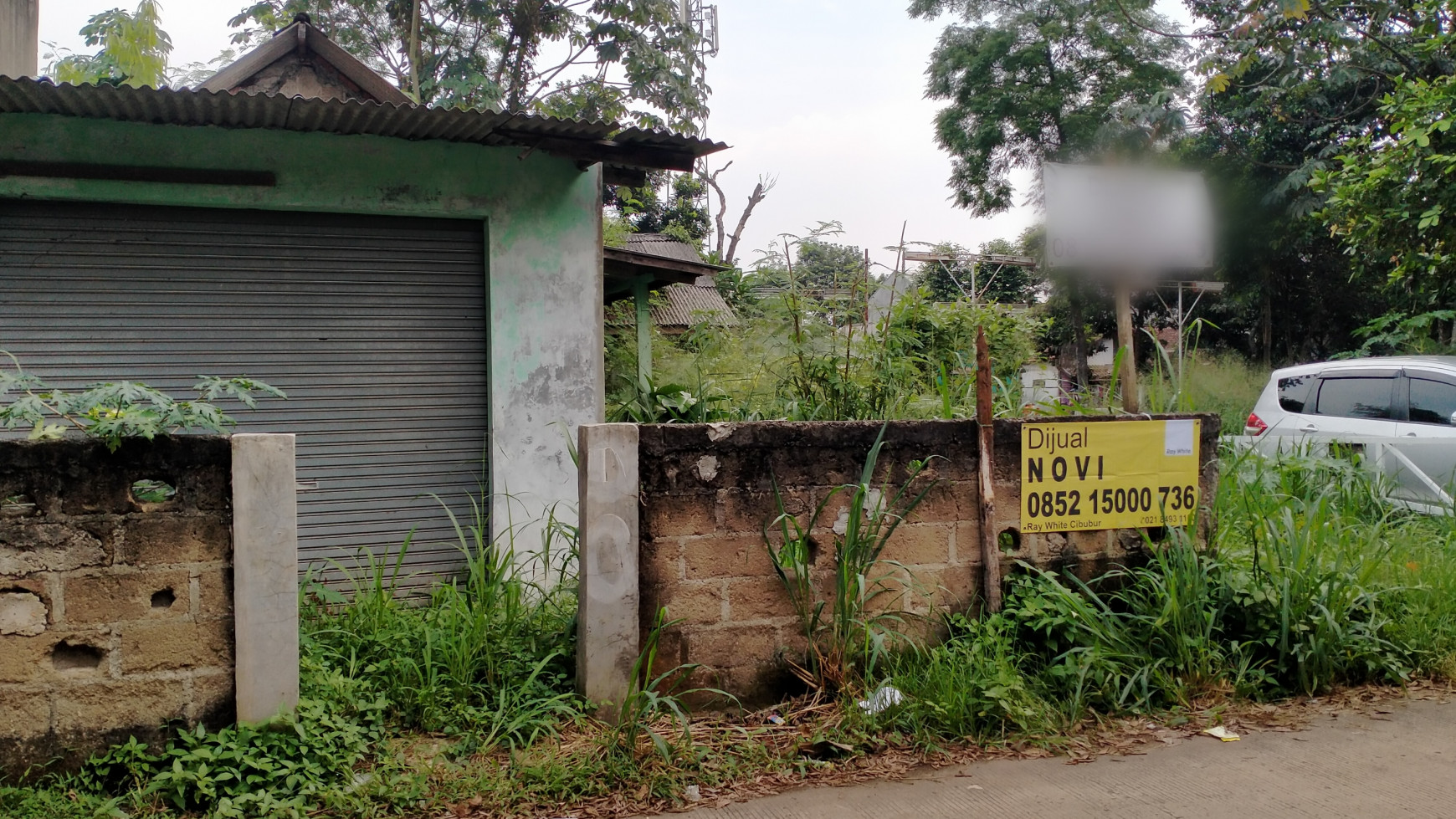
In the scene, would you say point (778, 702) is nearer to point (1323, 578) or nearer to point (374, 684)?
point (374, 684)

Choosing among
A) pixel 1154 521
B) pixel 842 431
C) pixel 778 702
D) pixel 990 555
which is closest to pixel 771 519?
pixel 842 431

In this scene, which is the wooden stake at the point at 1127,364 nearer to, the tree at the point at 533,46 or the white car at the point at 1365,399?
the white car at the point at 1365,399

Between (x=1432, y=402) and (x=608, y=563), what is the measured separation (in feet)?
23.5

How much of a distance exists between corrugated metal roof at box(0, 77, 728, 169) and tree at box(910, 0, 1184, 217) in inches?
675

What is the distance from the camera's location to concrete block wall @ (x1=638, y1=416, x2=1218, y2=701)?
3.77 meters

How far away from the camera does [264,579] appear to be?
3.27 m

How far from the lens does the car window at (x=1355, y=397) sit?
7.89m

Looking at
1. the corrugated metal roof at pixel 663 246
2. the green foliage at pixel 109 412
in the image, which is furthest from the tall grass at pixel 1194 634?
the corrugated metal roof at pixel 663 246

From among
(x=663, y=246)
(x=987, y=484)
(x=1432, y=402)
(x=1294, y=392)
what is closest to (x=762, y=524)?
(x=987, y=484)

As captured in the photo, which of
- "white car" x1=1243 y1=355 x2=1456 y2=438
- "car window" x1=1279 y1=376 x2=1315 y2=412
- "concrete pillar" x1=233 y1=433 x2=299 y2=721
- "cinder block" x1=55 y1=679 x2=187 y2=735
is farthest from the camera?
"car window" x1=1279 y1=376 x2=1315 y2=412

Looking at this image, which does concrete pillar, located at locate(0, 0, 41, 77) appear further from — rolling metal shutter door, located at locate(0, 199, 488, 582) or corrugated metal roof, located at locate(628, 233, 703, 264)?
corrugated metal roof, located at locate(628, 233, 703, 264)

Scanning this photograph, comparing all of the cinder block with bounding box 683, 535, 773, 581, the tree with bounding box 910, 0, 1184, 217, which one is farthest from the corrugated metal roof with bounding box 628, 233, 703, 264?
the cinder block with bounding box 683, 535, 773, 581

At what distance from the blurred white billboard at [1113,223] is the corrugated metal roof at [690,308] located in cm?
198

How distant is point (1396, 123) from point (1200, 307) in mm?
13446
